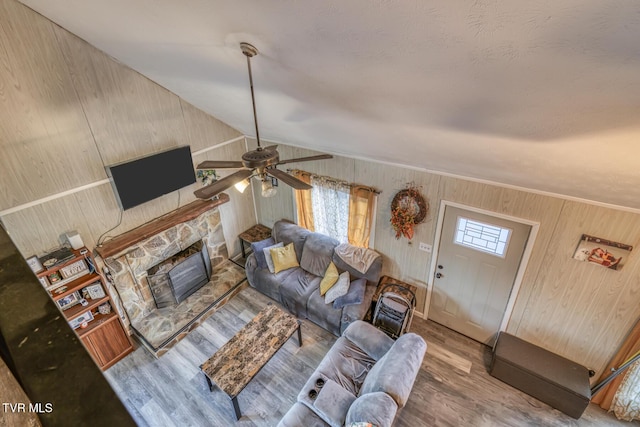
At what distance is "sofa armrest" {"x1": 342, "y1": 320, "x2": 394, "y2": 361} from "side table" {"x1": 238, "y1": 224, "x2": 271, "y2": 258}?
257cm

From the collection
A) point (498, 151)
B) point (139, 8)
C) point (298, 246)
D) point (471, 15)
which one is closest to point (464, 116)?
point (498, 151)

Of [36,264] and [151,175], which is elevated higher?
[151,175]

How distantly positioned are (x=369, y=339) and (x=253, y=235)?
3.01 meters

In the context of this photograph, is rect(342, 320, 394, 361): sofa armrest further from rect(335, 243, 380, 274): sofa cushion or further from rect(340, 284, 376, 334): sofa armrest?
rect(335, 243, 380, 274): sofa cushion

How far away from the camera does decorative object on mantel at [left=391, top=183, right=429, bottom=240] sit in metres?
3.80

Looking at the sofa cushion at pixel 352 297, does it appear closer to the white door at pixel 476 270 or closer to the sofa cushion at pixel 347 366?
the sofa cushion at pixel 347 366

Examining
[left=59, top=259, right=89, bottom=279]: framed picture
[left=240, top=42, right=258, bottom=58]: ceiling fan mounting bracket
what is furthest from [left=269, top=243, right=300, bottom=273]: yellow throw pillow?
[left=240, top=42, right=258, bottom=58]: ceiling fan mounting bracket

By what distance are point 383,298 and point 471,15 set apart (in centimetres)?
348

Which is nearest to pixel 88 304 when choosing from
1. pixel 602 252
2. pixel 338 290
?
pixel 338 290

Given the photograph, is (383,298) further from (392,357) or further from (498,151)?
(498,151)

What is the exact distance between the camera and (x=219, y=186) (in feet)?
7.02

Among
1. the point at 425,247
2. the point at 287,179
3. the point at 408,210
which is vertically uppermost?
the point at 287,179

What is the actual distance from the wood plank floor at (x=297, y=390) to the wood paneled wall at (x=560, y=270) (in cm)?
68

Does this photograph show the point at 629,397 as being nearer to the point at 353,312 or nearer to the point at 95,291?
the point at 353,312
